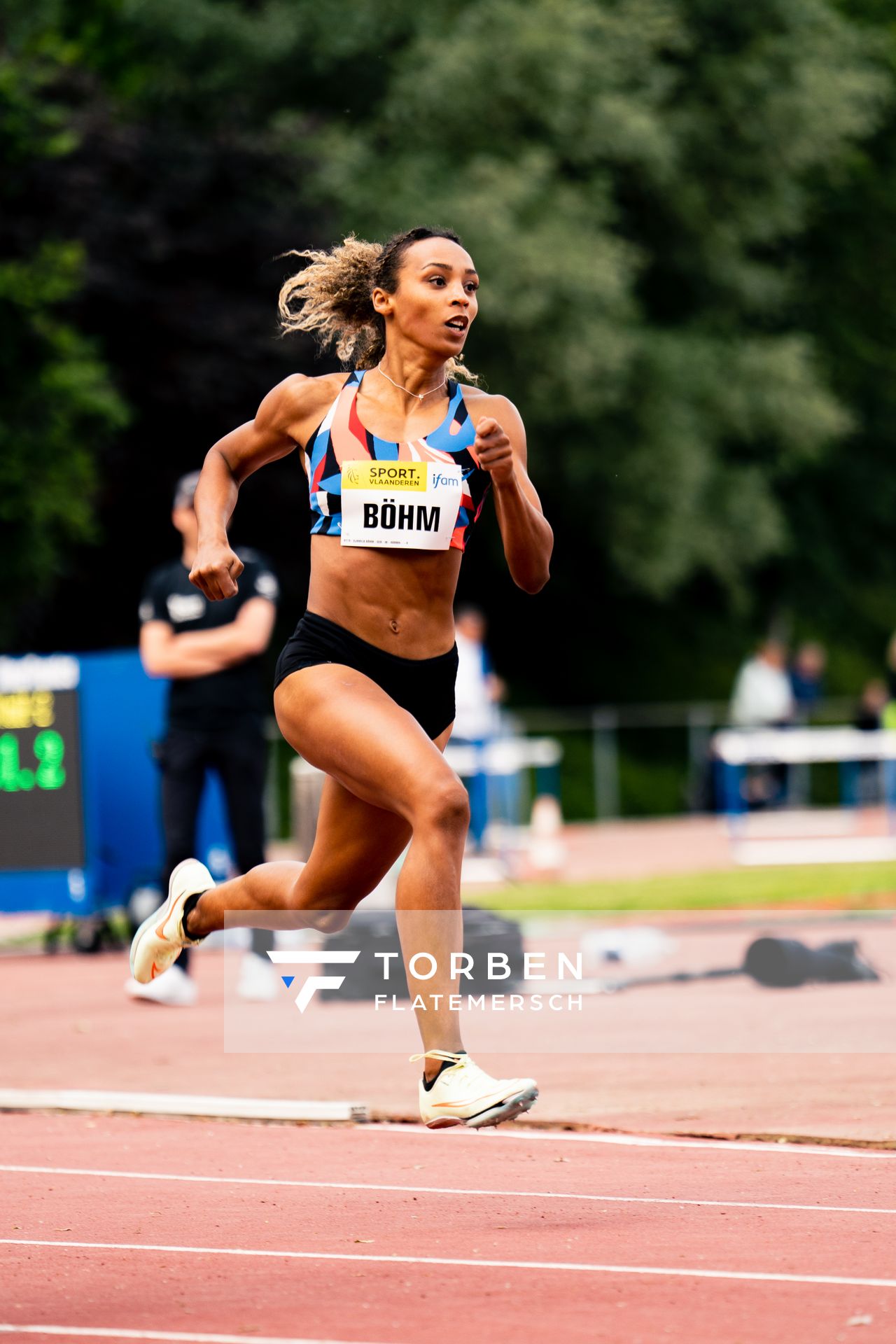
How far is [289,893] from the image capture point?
20.6ft

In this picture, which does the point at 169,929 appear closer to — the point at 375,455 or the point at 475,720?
the point at 375,455

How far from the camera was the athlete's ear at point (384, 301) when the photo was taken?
6132mm

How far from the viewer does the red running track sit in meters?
4.28

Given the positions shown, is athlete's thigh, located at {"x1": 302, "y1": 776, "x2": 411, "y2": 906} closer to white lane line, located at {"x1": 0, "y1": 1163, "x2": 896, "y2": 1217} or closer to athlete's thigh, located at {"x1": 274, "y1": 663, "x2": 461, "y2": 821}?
athlete's thigh, located at {"x1": 274, "y1": 663, "x2": 461, "y2": 821}

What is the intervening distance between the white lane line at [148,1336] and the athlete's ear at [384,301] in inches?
113

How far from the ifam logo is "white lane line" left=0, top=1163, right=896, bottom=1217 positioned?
2.54 m

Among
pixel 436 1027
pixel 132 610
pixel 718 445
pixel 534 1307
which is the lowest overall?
pixel 534 1307

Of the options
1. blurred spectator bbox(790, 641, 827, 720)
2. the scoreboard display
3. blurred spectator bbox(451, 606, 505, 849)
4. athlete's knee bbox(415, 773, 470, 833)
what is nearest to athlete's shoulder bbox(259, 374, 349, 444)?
athlete's knee bbox(415, 773, 470, 833)

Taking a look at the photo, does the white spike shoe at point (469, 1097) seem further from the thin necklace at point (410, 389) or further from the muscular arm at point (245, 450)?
the thin necklace at point (410, 389)

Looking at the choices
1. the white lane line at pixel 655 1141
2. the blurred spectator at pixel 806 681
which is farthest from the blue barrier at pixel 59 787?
the blurred spectator at pixel 806 681

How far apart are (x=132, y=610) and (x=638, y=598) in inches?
493

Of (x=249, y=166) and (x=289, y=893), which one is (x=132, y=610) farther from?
(x=289, y=893)

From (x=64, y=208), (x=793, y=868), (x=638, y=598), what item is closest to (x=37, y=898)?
(x=793, y=868)

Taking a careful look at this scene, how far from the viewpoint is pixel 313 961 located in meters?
9.34
